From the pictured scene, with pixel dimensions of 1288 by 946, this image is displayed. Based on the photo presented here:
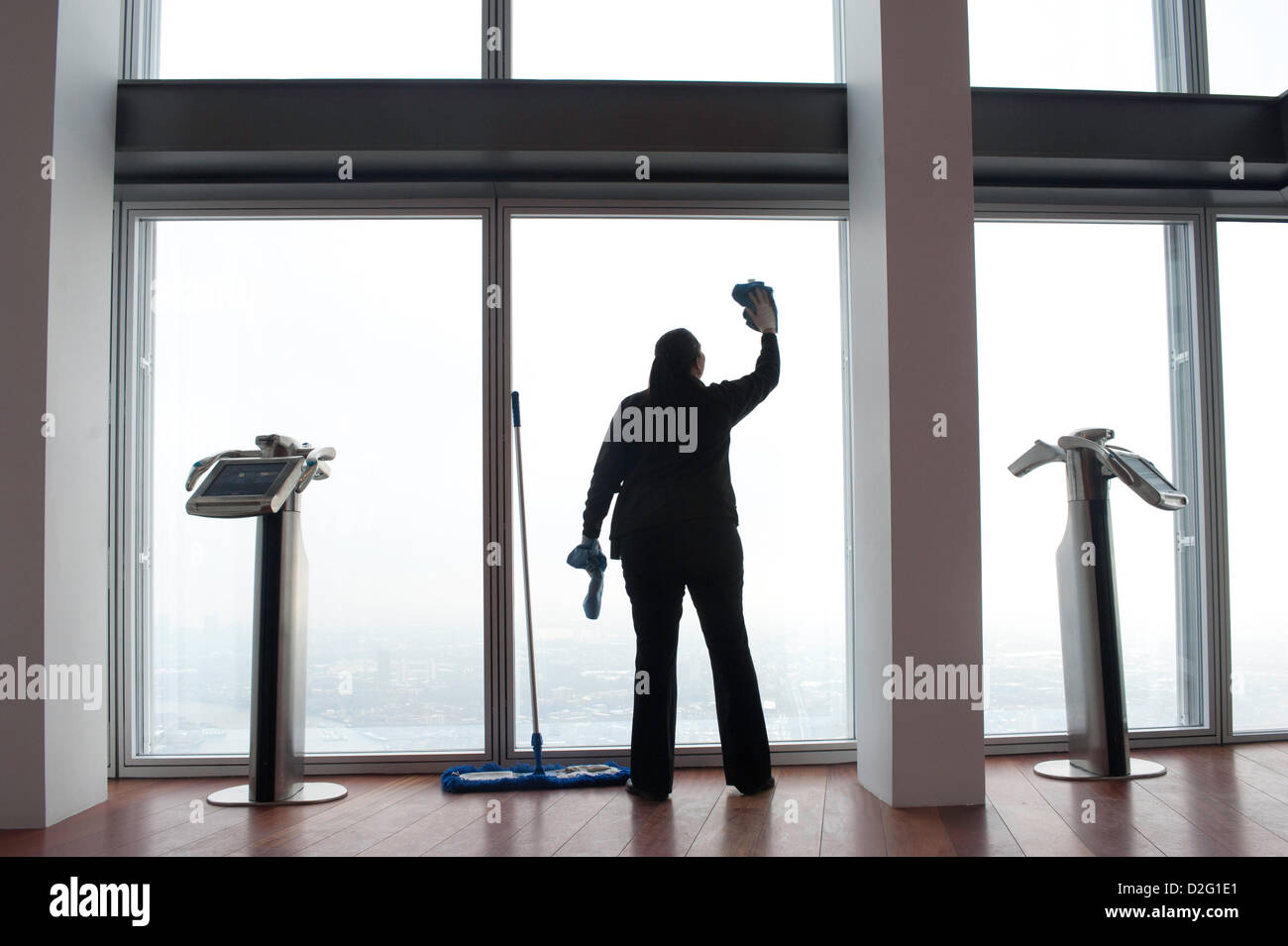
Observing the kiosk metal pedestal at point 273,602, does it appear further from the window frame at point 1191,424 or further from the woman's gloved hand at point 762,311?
the window frame at point 1191,424

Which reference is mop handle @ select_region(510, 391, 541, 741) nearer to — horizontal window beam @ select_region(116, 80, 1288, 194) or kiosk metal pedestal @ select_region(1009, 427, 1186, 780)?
horizontal window beam @ select_region(116, 80, 1288, 194)

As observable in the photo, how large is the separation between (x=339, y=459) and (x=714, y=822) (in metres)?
1.95

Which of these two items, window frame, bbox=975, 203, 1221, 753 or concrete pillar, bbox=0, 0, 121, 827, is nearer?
concrete pillar, bbox=0, 0, 121, 827

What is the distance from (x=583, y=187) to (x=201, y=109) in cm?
136

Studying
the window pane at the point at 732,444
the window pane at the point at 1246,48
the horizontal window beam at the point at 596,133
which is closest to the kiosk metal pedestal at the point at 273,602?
the window pane at the point at 732,444

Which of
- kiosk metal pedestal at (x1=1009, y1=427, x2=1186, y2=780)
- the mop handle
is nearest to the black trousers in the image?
the mop handle

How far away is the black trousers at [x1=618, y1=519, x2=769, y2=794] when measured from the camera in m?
3.11

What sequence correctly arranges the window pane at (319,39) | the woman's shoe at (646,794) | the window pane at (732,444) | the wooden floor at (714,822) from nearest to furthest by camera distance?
1. the wooden floor at (714,822)
2. the woman's shoe at (646,794)
3. the window pane at (732,444)
4. the window pane at (319,39)

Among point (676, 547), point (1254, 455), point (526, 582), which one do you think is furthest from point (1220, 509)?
point (526, 582)

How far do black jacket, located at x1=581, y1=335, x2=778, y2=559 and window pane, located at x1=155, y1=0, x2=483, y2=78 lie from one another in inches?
65.6

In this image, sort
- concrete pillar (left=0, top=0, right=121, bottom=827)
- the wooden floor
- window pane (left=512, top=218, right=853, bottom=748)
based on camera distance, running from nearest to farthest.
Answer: the wooden floor < concrete pillar (left=0, top=0, right=121, bottom=827) < window pane (left=512, top=218, right=853, bottom=748)

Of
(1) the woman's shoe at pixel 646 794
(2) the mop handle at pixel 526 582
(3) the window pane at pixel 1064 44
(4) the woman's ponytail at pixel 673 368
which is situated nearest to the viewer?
(1) the woman's shoe at pixel 646 794

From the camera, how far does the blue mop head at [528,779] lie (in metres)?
3.27

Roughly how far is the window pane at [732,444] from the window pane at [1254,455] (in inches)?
63.6
